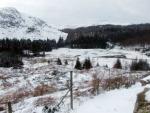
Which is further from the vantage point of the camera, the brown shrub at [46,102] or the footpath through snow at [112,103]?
the brown shrub at [46,102]

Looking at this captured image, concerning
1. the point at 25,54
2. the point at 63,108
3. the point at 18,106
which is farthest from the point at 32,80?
the point at 25,54

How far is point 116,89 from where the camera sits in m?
21.6

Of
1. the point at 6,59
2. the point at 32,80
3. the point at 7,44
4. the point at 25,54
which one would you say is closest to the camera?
the point at 32,80

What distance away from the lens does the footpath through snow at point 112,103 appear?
1593 cm

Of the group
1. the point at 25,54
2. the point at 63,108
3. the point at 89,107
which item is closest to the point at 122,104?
the point at 89,107

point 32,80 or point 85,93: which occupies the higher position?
point 85,93

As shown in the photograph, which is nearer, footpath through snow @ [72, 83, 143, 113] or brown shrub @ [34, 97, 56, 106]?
footpath through snow @ [72, 83, 143, 113]

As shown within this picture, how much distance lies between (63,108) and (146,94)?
13.9 feet

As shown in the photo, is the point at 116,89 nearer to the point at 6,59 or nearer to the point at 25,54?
the point at 6,59

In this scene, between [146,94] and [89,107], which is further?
[89,107]

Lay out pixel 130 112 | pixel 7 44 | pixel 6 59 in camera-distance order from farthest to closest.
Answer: pixel 7 44 < pixel 6 59 < pixel 130 112

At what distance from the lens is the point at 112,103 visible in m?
17.4

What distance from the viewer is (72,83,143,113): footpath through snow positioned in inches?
627

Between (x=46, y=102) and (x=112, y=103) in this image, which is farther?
(x=46, y=102)
